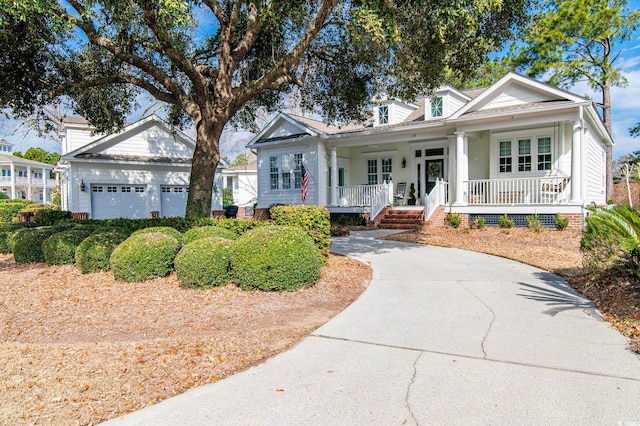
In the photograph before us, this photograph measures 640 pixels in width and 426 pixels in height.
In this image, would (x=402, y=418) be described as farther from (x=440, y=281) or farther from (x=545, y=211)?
(x=545, y=211)

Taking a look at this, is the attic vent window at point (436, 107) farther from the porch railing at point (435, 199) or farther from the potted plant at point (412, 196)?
the potted plant at point (412, 196)

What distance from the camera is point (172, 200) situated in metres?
23.1

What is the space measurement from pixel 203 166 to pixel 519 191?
11.1 m

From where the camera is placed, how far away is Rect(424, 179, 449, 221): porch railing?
15469 mm

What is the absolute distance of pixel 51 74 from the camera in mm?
12164

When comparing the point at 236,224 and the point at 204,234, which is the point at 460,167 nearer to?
the point at 236,224

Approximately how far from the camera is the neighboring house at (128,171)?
20.2 metres

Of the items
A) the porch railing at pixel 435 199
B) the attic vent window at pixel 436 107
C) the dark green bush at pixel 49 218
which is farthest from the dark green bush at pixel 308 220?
the attic vent window at pixel 436 107

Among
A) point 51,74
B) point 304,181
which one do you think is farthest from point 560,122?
point 51,74

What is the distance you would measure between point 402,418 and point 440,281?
4795 mm

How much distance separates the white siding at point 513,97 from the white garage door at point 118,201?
55.2 ft

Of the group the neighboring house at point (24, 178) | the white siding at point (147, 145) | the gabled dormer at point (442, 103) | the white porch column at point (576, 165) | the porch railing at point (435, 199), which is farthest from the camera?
the neighboring house at point (24, 178)

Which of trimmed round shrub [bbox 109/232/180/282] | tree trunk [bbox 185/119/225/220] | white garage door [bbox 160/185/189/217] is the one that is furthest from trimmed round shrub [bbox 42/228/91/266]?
white garage door [bbox 160/185/189/217]

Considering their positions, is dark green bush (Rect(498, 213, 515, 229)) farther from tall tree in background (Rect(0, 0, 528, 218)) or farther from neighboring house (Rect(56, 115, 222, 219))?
neighboring house (Rect(56, 115, 222, 219))
